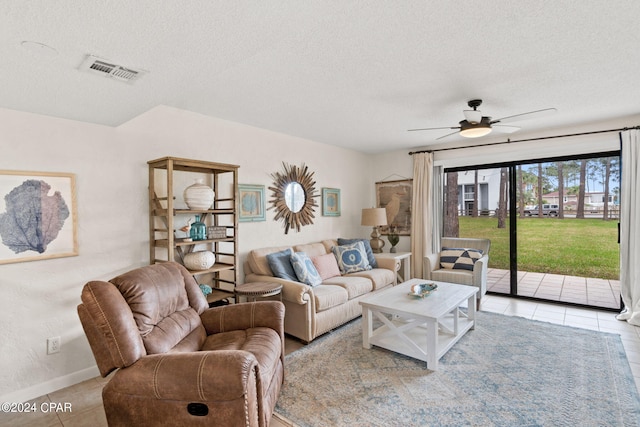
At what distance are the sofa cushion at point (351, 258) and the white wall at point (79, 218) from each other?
1865mm

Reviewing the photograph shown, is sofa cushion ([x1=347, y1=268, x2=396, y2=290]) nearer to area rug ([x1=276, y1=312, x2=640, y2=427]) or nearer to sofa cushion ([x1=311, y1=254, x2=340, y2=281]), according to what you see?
sofa cushion ([x1=311, y1=254, x2=340, y2=281])

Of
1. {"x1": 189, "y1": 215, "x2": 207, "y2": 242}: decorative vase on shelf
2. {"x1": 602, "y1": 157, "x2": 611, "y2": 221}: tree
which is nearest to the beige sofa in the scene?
{"x1": 189, "y1": 215, "x2": 207, "y2": 242}: decorative vase on shelf

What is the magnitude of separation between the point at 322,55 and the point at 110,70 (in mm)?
1218

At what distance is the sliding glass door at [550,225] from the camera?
13.3 feet

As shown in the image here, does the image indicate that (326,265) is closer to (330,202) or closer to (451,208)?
(330,202)

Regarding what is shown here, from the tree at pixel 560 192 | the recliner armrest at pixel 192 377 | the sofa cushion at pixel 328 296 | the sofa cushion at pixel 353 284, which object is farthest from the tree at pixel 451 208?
the recliner armrest at pixel 192 377

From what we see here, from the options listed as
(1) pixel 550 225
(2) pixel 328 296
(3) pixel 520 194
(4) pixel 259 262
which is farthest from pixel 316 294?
(1) pixel 550 225

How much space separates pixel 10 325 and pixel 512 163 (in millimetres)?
5592

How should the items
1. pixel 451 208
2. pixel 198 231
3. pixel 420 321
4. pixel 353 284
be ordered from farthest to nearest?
pixel 451 208
pixel 353 284
pixel 198 231
pixel 420 321

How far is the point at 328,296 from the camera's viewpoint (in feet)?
10.5

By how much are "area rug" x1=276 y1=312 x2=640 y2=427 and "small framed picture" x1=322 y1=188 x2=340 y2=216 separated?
2132mm

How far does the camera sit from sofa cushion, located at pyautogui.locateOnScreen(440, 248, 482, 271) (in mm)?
4324

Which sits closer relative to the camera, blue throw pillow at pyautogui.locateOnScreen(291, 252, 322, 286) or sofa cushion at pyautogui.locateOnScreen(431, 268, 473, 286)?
blue throw pillow at pyautogui.locateOnScreen(291, 252, 322, 286)

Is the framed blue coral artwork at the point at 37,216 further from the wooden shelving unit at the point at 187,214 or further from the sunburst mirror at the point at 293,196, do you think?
the sunburst mirror at the point at 293,196
